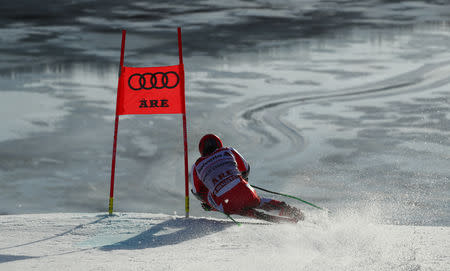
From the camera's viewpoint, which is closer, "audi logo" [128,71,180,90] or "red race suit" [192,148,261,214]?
"red race suit" [192,148,261,214]

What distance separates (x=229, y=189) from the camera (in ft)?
23.3

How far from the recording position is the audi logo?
7504 mm

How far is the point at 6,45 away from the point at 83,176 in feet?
35.7

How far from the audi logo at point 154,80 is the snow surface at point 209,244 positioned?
4.44 ft

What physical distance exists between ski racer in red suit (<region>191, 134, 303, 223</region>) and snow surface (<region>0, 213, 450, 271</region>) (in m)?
0.15

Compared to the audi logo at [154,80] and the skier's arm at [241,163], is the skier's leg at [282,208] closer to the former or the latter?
the skier's arm at [241,163]

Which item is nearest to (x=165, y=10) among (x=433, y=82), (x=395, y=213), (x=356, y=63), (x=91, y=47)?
(x=91, y=47)

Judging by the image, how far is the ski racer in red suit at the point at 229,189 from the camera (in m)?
7.09

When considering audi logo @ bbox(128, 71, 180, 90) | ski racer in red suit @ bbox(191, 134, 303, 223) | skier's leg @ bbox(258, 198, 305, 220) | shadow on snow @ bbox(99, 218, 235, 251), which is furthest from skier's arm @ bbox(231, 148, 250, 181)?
audi logo @ bbox(128, 71, 180, 90)

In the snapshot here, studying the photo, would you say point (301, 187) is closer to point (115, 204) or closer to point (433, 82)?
point (115, 204)

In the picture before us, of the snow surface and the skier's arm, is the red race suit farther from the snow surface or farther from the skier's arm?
the snow surface

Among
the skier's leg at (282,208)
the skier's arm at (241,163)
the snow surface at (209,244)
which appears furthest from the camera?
the skier's arm at (241,163)

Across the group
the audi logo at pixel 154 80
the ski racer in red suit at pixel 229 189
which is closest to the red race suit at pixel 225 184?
the ski racer in red suit at pixel 229 189

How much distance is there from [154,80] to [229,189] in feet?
4.65
